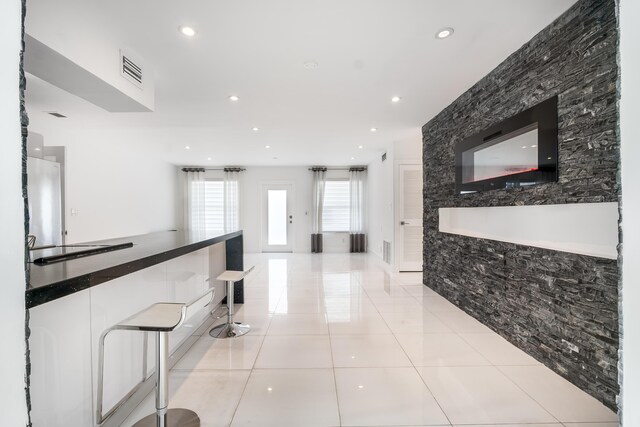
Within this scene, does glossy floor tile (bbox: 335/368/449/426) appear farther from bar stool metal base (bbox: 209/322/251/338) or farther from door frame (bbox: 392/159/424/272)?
door frame (bbox: 392/159/424/272)

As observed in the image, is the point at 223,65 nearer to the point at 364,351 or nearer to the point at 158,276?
the point at 158,276

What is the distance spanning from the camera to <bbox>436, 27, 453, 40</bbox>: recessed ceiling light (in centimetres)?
210

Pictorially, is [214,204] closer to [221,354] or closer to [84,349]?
[221,354]

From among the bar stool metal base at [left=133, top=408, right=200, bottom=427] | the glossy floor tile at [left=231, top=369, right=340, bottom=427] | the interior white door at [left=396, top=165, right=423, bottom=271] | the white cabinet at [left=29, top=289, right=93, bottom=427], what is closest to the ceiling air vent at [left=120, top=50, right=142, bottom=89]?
the white cabinet at [left=29, top=289, right=93, bottom=427]

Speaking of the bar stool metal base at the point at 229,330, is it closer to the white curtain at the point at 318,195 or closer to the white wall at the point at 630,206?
the white wall at the point at 630,206

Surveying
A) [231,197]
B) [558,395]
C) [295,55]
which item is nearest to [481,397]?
[558,395]

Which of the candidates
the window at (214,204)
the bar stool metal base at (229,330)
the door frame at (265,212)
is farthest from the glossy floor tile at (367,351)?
the window at (214,204)

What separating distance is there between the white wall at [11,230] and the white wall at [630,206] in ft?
3.37

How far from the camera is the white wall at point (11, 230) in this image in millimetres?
458

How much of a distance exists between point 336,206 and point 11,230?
7.79 m

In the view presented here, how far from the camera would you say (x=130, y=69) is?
7.82 feet

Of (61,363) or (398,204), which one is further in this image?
(398,204)

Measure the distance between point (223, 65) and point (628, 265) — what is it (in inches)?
114

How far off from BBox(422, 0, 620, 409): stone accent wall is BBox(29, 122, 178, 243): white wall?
5.44m
